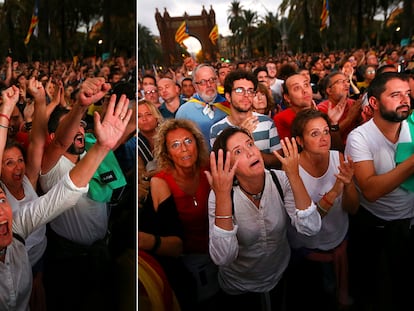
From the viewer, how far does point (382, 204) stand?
2.72 m

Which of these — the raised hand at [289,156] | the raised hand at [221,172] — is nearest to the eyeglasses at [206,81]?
the raised hand at [221,172]

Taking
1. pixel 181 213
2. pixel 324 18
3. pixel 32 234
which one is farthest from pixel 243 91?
pixel 32 234

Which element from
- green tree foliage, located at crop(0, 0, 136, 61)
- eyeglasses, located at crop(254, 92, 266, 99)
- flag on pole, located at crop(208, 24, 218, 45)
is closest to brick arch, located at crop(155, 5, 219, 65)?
flag on pole, located at crop(208, 24, 218, 45)

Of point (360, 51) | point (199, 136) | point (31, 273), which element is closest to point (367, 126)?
point (360, 51)

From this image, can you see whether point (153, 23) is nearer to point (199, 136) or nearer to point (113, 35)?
point (113, 35)

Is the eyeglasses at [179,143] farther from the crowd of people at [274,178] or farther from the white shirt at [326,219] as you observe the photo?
the white shirt at [326,219]

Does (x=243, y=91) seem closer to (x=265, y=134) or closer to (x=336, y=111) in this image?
(x=265, y=134)

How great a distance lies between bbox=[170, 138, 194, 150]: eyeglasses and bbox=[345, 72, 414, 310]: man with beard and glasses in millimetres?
752

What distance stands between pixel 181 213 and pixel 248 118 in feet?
1.77

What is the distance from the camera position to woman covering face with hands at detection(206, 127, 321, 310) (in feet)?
8.46

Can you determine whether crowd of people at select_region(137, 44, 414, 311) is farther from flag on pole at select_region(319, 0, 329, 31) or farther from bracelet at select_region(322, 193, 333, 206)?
flag on pole at select_region(319, 0, 329, 31)

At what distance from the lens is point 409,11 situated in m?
2.70

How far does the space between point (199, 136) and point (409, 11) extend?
3.87 ft

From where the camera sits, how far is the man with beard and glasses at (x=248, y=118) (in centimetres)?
260
